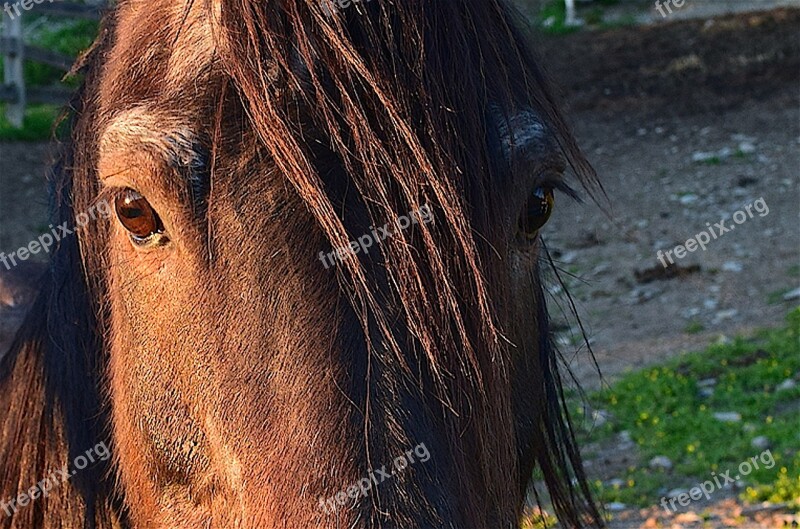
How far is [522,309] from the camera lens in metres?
2.09

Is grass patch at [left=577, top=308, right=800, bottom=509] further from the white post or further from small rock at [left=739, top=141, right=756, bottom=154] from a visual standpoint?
the white post

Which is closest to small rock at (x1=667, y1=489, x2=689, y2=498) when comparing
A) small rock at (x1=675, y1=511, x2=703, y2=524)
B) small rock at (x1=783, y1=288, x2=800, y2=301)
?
small rock at (x1=675, y1=511, x2=703, y2=524)

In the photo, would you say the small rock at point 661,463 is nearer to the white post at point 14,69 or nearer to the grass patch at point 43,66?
the grass patch at point 43,66

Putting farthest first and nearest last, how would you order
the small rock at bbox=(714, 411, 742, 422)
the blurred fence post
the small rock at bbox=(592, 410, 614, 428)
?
the blurred fence post → the small rock at bbox=(592, 410, 614, 428) → the small rock at bbox=(714, 411, 742, 422)

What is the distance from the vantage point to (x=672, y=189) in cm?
1002

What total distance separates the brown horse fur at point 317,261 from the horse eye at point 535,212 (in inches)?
1.4

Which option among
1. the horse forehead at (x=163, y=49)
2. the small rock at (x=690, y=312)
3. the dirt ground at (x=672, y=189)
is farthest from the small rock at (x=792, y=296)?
the horse forehead at (x=163, y=49)

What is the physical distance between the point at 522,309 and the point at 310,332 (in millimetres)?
630

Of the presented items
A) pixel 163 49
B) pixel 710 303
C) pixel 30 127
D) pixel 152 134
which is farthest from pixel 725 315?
pixel 30 127

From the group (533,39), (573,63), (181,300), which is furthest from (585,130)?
(181,300)

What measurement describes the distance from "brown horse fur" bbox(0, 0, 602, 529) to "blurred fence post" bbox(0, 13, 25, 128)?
11086mm

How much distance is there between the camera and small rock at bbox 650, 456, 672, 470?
5371 mm

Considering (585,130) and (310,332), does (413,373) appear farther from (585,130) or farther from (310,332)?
(585,130)

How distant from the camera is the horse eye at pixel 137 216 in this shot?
6.04 feet
